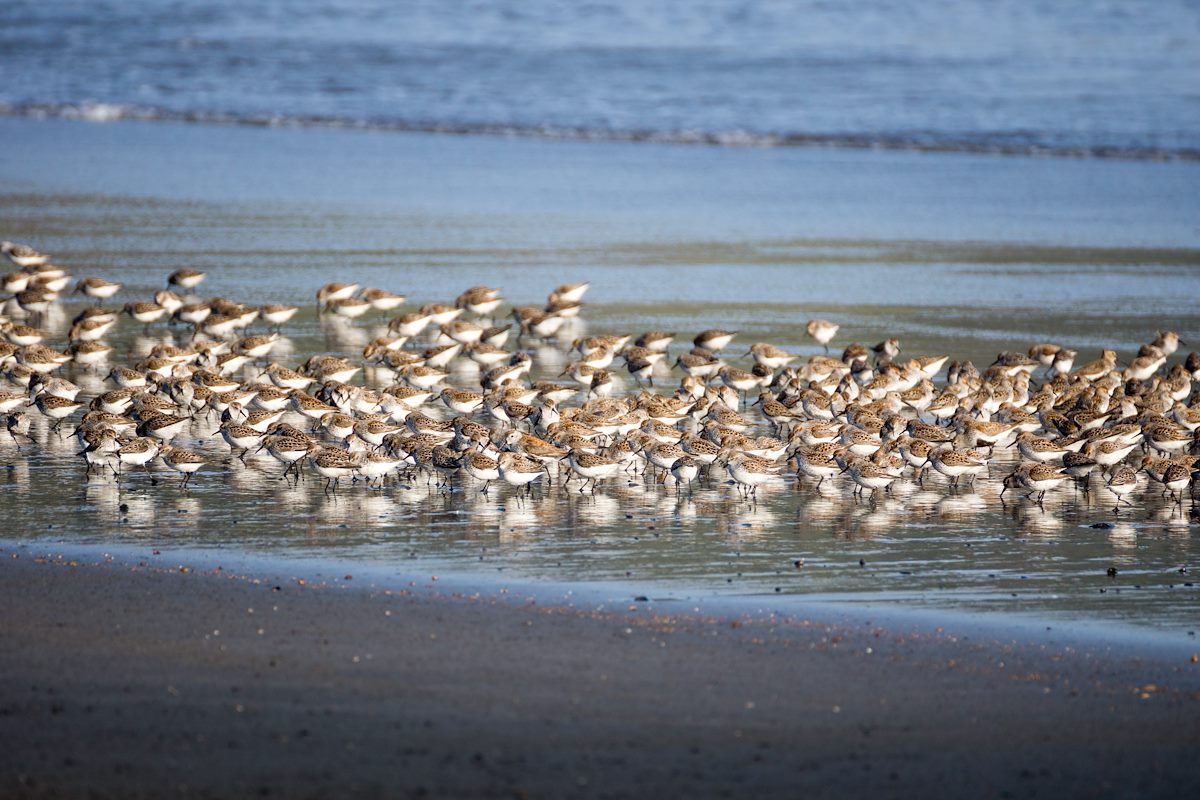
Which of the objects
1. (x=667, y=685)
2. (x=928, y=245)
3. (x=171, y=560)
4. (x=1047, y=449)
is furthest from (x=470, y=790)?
(x=928, y=245)

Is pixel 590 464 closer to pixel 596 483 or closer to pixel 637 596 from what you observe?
pixel 596 483

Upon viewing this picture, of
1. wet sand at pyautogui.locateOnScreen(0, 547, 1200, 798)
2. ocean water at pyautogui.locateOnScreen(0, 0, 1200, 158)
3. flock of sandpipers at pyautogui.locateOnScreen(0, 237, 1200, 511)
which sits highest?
ocean water at pyautogui.locateOnScreen(0, 0, 1200, 158)

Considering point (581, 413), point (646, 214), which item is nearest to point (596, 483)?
point (581, 413)

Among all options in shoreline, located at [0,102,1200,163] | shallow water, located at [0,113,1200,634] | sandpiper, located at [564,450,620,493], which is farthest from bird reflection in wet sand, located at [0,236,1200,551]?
shoreline, located at [0,102,1200,163]

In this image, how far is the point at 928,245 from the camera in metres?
25.2

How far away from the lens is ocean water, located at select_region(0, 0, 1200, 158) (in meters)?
42.7

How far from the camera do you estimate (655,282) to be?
22.3 meters

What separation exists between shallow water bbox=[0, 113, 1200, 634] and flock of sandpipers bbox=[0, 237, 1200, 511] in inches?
10.0

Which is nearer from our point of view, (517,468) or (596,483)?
(517,468)

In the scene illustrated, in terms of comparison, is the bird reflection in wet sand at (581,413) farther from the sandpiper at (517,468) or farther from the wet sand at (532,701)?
the wet sand at (532,701)

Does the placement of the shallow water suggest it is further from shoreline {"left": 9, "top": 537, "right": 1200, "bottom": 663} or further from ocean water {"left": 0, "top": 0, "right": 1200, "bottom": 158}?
ocean water {"left": 0, "top": 0, "right": 1200, "bottom": 158}

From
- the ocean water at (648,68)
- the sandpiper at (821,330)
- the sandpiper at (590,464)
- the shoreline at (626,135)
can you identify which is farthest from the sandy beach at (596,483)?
the ocean water at (648,68)

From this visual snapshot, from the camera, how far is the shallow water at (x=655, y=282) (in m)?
10.4

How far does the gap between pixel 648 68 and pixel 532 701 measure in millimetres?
49217
